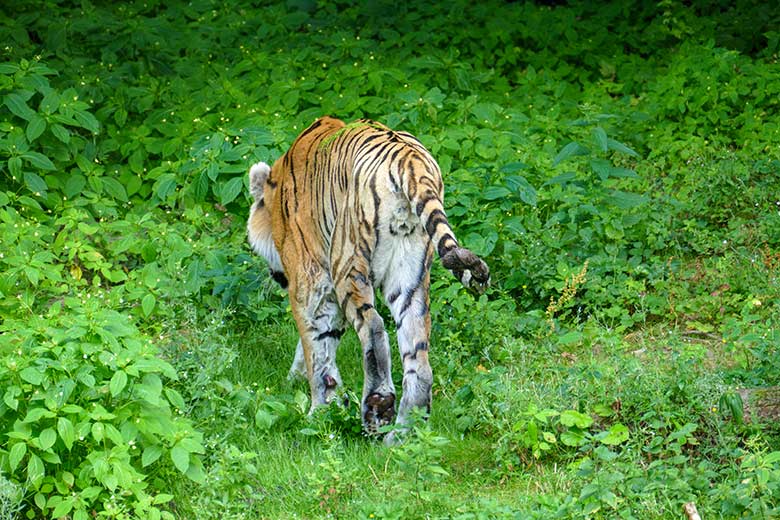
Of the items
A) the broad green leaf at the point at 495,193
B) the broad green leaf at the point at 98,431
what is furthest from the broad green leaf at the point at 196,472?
the broad green leaf at the point at 495,193

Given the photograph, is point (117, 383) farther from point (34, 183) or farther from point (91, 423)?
point (34, 183)

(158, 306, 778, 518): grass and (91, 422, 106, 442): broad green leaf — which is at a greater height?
(91, 422, 106, 442): broad green leaf

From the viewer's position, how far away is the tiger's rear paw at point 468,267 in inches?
201

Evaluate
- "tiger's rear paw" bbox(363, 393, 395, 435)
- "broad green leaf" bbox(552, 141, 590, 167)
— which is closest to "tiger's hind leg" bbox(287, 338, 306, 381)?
"tiger's rear paw" bbox(363, 393, 395, 435)

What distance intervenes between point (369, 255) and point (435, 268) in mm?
1683

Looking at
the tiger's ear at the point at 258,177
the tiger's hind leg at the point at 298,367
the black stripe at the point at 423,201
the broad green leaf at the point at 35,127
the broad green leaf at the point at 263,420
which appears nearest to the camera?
the black stripe at the point at 423,201

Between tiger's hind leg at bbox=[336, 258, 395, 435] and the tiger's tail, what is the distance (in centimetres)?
50

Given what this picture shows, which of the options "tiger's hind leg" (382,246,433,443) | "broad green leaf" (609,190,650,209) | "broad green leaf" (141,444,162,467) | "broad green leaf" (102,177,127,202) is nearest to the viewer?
"broad green leaf" (141,444,162,467)

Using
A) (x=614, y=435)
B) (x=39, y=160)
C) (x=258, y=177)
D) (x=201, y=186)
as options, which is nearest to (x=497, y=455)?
(x=614, y=435)

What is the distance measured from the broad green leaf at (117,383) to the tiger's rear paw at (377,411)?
135 centimetres

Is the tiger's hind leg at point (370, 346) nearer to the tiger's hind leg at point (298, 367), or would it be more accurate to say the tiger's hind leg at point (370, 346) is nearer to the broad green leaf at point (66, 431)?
the tiger's hind leg at point (298, 367)

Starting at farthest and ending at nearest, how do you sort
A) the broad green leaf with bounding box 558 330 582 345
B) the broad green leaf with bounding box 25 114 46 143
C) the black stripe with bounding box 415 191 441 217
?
the broad green leaf with bounding box 25 114 46 143
the broad green leaf with bounding box 558 330 582 345
the black stripe with bounding box 415 191 441 217

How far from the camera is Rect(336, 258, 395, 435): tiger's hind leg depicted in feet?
18.8

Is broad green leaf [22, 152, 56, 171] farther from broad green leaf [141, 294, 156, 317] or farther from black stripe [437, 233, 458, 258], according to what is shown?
black stripe [437, 233, 458, 258]
